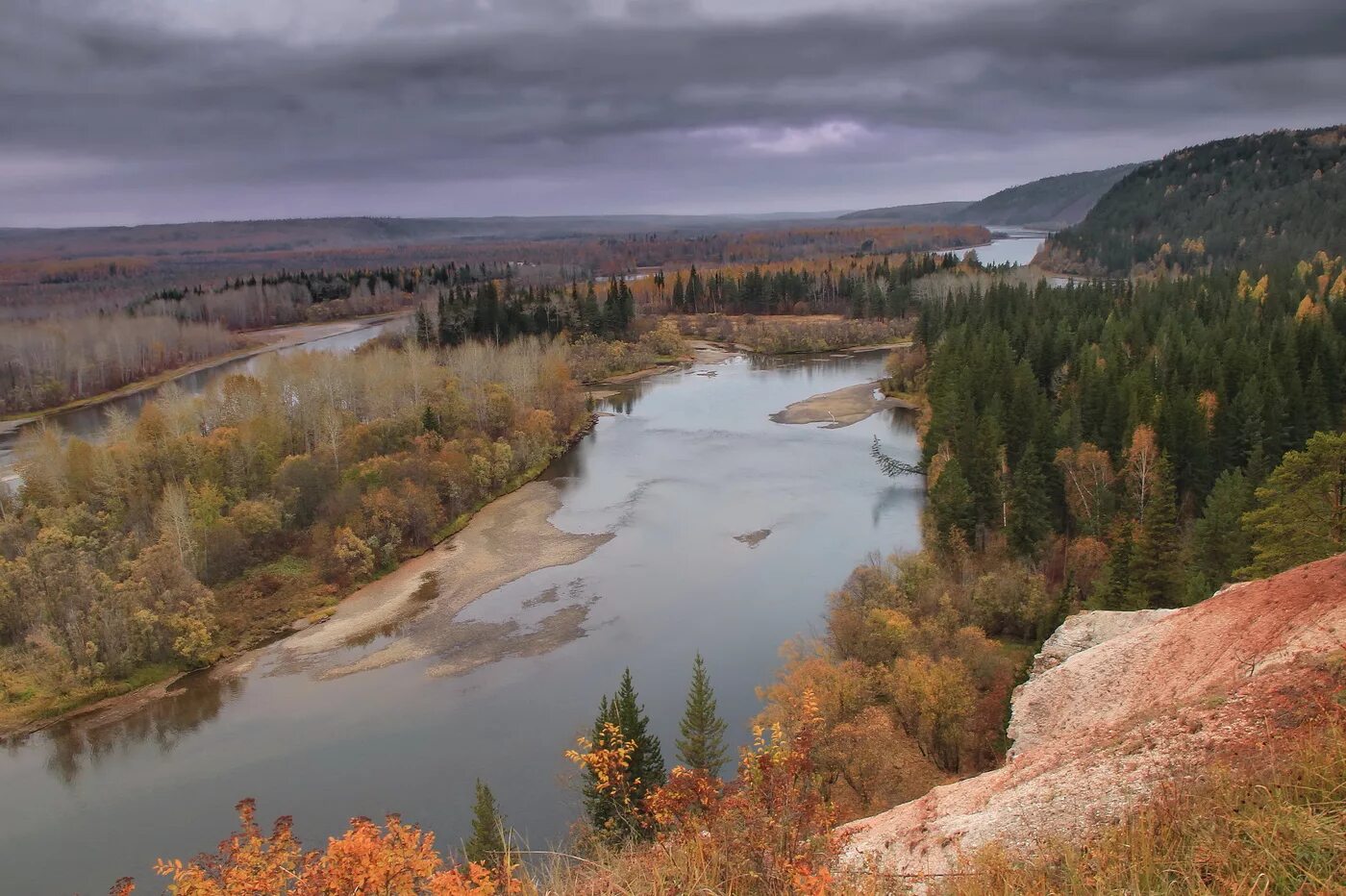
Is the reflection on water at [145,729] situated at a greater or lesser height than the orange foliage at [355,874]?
lesser

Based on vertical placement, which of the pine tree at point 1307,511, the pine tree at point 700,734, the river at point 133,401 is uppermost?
the pine tree at point 1307,511

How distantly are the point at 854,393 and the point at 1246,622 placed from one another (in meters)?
57.3

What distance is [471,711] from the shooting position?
25906 millimetres

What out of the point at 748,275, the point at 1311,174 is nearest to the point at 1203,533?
the point at 748,275

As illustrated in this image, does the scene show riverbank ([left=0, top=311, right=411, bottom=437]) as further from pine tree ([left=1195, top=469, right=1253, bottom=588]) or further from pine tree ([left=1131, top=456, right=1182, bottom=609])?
pine tree ([left=1195, top=469, right=1253, bottom=588])

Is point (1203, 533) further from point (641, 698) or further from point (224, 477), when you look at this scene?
point (224, 477)

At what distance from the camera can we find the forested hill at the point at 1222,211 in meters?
114

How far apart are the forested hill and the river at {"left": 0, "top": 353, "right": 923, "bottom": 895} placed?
8558 centimetres

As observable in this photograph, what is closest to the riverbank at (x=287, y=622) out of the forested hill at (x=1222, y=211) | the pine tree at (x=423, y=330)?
the pine tree at (x=423, y=330)

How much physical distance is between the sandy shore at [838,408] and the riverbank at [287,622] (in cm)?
2092

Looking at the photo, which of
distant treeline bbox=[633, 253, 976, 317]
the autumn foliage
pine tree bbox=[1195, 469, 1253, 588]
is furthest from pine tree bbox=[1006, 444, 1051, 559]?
distant treeline bbox=[633, 253, 976, 317]

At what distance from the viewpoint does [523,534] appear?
1598 inches

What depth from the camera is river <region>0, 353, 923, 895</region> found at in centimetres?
2177

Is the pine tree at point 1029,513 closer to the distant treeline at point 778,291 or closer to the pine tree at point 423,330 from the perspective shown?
the pine tree at point 423,330
